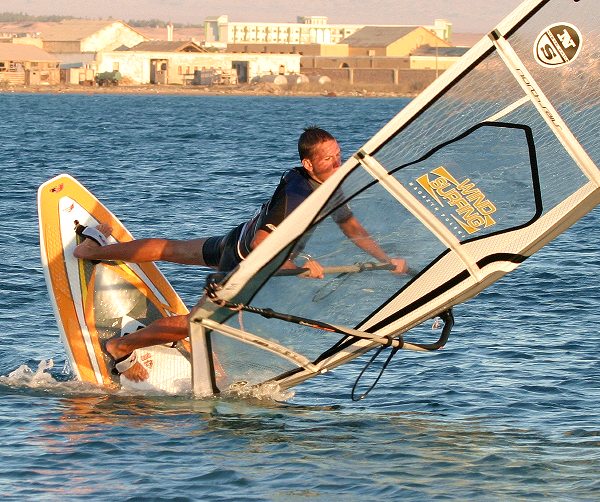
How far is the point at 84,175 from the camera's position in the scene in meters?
28.3

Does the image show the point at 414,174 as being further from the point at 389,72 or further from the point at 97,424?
the point at 389,72

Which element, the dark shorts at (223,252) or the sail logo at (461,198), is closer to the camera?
the sail logo at (461,198)

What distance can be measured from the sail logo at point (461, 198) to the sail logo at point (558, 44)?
0.87m

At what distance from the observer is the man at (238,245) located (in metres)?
7.55

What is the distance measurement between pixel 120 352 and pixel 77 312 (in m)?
0.59

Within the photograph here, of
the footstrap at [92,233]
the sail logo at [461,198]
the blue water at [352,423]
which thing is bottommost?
the blue water at [352,423]

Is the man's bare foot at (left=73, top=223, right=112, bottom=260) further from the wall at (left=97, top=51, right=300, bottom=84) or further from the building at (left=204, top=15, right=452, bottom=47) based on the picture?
the building at (left=204, top=15, right=452, bottom=47)

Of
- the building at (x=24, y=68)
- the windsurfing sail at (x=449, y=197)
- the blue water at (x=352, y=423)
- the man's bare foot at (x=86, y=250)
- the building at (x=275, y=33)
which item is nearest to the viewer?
the windsurfing sail at (x=449, y=197)

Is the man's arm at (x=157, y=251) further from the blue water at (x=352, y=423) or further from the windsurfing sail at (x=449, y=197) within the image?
the blue water at (x=352, y=423)

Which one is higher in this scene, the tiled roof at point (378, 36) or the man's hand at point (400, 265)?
the tiled roof at point (378, 36)

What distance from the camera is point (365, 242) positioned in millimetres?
7449

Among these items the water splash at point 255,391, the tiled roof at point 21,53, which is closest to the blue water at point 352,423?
the water splash at point 255,391

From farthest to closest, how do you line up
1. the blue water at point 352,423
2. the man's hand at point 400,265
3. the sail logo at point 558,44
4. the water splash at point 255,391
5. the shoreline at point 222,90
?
the shoreline at point 222,90 < the water splash at point 255,391 < the man's hand at point 400,265 < the blue water at point 352,423 < the sail logo at point 558,44

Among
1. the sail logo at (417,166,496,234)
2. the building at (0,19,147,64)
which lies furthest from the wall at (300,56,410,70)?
the sail logo at (417,166,496,234)
